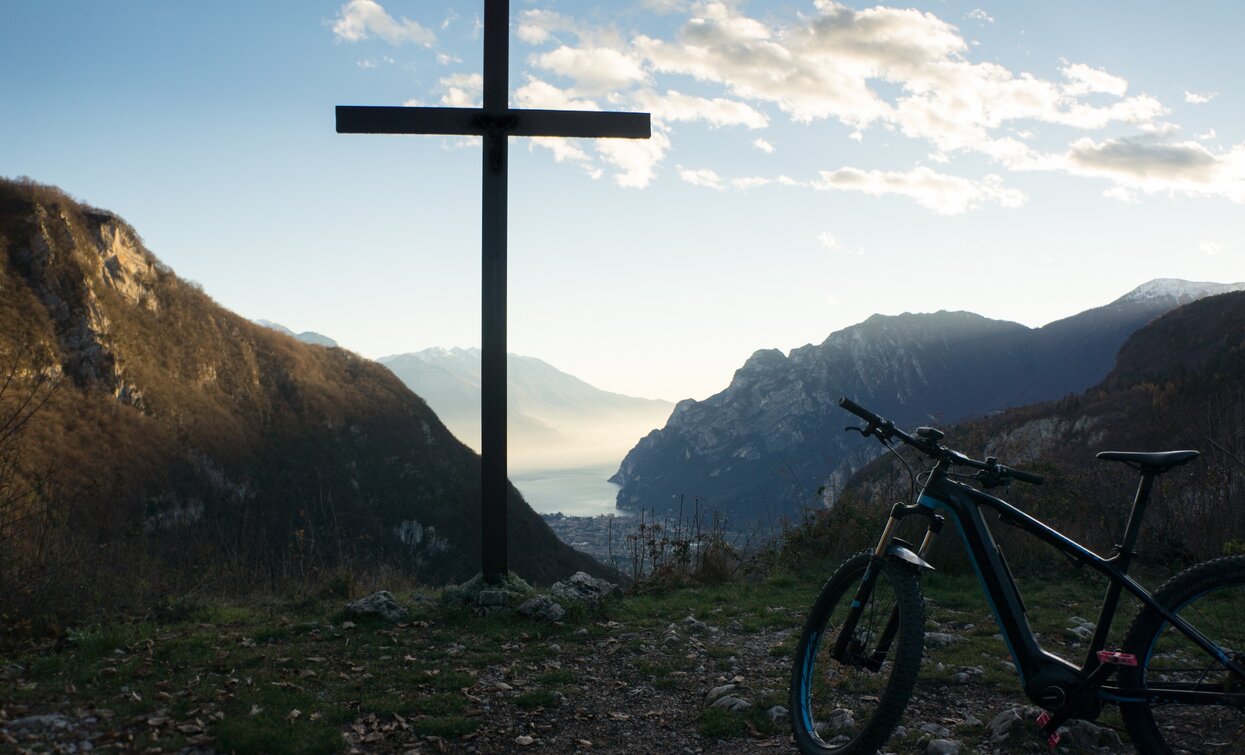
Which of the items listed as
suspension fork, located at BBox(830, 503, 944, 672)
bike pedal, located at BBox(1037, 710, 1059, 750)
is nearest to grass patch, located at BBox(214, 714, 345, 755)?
suspension fork, located at BBox(830, 503, 944, 672)

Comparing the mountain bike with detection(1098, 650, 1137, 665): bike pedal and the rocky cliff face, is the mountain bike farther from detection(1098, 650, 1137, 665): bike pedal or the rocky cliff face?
the rocky cliff face

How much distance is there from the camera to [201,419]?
6431cm

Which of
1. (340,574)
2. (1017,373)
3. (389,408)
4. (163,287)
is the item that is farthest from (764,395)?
(340,574)

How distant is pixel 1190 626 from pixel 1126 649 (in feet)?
0.76

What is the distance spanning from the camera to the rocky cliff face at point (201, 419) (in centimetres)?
5397

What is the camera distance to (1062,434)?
44875 millimetres

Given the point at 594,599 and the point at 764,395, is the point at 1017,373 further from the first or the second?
the point at 594,599

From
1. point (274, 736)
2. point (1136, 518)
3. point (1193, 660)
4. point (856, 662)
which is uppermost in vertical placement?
point (1136, 518)

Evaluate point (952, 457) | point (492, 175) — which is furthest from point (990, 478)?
point (492, 175)

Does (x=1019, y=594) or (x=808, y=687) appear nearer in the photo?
(x=1019, y=594)

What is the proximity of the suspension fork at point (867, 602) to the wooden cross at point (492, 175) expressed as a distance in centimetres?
391

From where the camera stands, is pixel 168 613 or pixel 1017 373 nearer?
pixel 168 613

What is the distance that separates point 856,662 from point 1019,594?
764mm

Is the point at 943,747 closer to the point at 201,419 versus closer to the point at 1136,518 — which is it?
the point at 1136,518
